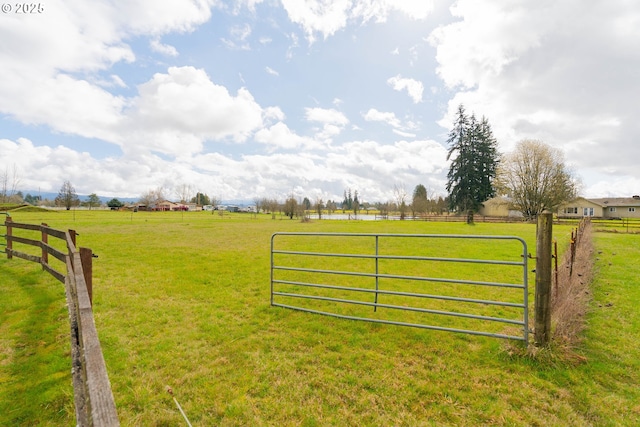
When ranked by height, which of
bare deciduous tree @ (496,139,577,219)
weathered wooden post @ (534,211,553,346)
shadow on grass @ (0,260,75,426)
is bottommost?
shadow on grass @ (0,260,75,426)

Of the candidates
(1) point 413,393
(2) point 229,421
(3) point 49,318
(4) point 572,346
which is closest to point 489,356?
(4) point 572,346

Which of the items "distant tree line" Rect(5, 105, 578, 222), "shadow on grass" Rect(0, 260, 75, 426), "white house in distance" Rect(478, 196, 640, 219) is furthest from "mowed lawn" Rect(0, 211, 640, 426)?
"white house in distance" Rect(478, 196, 640, 219)

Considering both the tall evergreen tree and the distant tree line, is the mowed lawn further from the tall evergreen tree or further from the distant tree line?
the tall evergreen tree

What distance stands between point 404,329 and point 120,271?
8.09 m

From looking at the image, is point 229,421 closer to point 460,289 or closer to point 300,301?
point 300,301

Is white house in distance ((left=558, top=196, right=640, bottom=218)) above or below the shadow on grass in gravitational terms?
above

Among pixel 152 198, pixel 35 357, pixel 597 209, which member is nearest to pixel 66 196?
pixel 152 198

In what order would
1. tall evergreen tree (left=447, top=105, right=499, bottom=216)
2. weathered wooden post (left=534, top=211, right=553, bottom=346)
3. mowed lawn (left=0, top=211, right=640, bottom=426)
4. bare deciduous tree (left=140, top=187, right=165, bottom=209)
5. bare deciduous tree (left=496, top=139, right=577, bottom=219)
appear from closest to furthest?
mowed lawn (left=0, top=211, right=640, bottom=426) → weathered wooden post (left=534, top=211, right=553, bottom=346) → bare deciduous tree (left=496, top=139, right=577, bottom=219) → tall evergreen tree (left=447, top=105, right=499, bottom=216) → bare deciduous tree (left=140, top=187, right=165, bottom=209)

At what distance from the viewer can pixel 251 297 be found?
239 inches

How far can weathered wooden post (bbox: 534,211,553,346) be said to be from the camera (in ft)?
11.0

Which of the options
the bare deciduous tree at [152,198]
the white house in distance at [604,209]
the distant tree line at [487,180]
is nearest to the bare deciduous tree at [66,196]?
the distant tree line at [487,180]

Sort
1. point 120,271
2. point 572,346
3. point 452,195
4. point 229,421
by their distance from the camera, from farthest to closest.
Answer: point 452,195 < point 120,271 < point 572,346 < point 229,421

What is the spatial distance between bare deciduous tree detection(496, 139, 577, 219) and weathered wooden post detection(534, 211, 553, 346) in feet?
128

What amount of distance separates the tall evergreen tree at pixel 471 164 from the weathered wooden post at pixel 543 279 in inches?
1797
